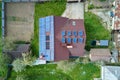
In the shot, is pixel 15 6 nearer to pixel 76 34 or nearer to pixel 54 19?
pixel 54 19

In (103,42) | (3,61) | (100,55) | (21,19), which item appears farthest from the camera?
(21,19)

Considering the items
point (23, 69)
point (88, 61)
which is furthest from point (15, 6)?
point (88, 61)

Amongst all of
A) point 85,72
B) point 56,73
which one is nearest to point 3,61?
point 56,73

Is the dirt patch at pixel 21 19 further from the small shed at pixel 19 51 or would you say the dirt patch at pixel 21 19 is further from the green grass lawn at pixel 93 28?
the green grass lawn at pixel 93 28

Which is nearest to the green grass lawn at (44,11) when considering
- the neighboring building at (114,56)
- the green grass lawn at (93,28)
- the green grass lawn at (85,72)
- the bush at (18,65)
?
the bush at (18,65)

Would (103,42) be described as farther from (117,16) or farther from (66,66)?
(66,66)

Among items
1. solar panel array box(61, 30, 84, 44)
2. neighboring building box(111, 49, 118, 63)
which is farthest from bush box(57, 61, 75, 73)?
neighboring building box(111, 49, 118, 63)
